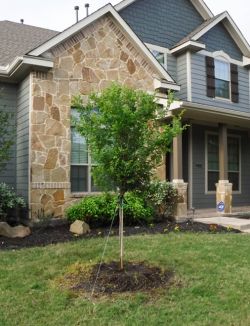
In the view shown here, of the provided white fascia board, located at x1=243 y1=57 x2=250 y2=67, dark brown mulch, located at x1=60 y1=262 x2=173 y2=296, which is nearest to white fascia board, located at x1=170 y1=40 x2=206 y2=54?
white fascia board, located at x1=243 y1=57 x2=250 y2=67

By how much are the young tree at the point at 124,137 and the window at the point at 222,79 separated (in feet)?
32.6

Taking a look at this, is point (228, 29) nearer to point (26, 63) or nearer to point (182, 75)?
point (182, 75)

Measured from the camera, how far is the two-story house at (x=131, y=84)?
31.5 feet

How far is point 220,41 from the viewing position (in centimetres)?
1509

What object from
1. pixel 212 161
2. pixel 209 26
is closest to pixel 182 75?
pixel 209 26

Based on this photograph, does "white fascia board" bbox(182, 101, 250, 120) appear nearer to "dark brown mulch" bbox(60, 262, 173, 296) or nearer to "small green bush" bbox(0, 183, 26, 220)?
"small green bush" bbox(0, 183, 26, 220)

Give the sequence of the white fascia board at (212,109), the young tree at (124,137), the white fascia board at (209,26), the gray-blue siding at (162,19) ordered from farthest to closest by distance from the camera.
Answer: the white fascia board at (209,26) → the gray-blue siding at (162,19) → the white fascia board at (212,109) → the young tree at (124,137)

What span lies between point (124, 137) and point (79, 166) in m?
5.30

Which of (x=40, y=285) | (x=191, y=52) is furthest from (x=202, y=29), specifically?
(x=40, y=285)

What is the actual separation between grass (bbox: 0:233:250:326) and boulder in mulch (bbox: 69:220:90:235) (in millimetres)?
1408

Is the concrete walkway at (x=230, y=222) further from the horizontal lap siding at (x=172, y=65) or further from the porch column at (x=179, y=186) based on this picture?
the horizontal lap siding at (x=172, y=65)

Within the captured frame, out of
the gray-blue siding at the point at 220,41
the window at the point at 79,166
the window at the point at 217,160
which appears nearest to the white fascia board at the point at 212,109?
the window at the point at 217,160

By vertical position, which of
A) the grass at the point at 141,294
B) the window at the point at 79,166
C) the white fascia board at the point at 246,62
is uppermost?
the white fascia board at the point at 246,62

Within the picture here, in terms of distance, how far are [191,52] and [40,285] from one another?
11.0 meters
